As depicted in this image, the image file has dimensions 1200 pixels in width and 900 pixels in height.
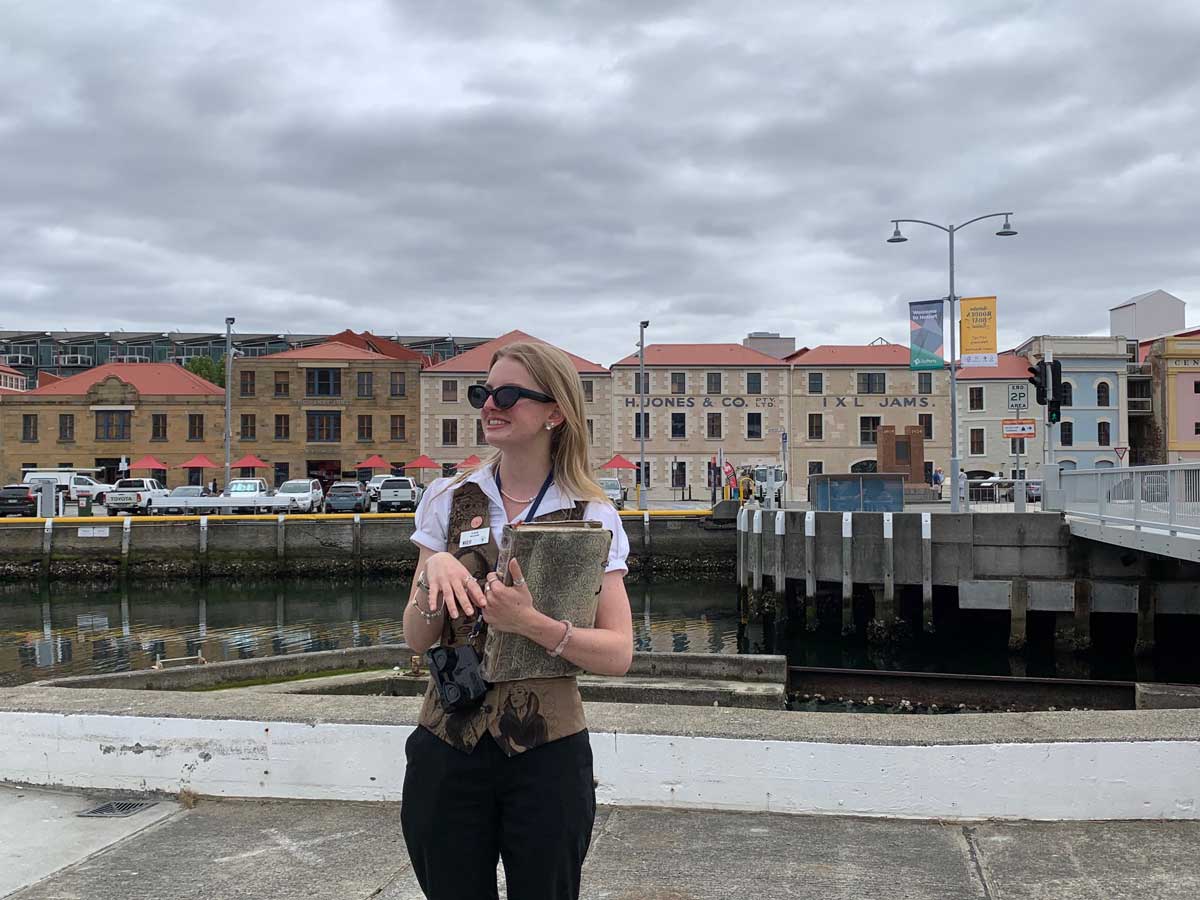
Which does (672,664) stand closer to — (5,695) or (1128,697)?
(1128,697)

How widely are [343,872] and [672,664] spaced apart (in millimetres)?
8227

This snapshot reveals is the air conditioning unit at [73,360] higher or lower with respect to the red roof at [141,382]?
higher

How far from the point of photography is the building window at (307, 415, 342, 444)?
206ft

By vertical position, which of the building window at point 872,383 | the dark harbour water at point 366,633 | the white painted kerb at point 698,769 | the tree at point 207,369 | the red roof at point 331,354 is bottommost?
the dark harbour water at point 366,633

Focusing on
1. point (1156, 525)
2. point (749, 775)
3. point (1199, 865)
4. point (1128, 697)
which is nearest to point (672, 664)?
point (1128, 697)

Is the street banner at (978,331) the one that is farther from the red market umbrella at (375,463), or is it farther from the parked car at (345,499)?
the red market umbrella at (375,463)

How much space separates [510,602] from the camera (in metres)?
2.21

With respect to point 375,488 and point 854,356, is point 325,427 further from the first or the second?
point 854,356

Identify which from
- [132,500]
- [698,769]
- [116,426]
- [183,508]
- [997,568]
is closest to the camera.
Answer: [698,769]

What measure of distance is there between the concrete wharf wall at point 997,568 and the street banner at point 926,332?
22.9ft

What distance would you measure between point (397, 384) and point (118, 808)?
59.6m

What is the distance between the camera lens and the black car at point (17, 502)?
44531 mm

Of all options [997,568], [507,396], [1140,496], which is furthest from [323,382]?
[507,396]

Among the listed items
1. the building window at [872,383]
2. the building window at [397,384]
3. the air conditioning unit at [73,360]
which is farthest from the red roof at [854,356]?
the air conditioning unit at [73,360]
